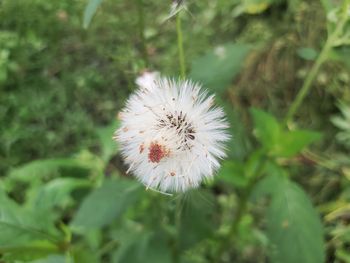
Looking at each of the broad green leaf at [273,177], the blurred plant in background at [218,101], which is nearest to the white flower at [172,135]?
the blurred plant in background at [218,101]

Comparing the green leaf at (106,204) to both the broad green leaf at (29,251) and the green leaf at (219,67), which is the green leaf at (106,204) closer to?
the broad green leaf at (29,251)

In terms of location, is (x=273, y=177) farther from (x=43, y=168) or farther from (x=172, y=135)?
(x=43, y=168)

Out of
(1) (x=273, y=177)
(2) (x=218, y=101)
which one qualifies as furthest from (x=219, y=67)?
(1) (x=273, y=177)

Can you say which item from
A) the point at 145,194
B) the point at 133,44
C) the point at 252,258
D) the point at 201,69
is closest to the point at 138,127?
the point at 201,69

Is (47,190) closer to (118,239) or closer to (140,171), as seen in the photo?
(118,239)

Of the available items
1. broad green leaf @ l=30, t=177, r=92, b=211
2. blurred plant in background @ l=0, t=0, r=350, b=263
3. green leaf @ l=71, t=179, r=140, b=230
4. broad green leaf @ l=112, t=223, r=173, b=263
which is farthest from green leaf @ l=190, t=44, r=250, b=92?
broad green leaf @ l=30, t=177, r=92, b=211

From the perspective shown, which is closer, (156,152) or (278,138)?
(156,152)

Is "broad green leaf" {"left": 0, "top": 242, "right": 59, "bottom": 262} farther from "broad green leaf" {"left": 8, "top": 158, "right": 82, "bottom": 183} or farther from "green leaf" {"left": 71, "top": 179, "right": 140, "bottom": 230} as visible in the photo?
"broad green leaf" {"left": 8, "top": 158, "right": 82, "bottom": 183}
